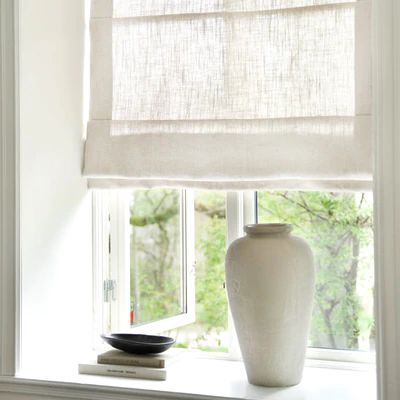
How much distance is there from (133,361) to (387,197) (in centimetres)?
88

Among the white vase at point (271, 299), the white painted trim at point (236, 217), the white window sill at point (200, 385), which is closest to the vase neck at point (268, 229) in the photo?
the white vase at point (271, 299)

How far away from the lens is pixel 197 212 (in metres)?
2.48

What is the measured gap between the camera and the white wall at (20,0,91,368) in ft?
7.23

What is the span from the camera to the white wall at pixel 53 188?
2.20 meters

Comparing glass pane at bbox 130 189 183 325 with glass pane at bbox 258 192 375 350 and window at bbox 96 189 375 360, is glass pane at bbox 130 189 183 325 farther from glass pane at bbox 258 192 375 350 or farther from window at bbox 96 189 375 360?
glass pane at bbox 258 192 375 350

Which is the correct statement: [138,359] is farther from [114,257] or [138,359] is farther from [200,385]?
[114,257]

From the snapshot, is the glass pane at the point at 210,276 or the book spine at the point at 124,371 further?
the glass pane at the point at 210,276

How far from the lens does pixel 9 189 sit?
216 cm

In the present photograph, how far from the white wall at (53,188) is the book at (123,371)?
146 mm

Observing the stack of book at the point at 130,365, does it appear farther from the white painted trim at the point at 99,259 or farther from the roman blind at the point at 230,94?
the roman blind at the point at 230,94

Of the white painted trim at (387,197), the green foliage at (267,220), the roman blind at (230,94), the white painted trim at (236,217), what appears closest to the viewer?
the white painted trim at (387,197)

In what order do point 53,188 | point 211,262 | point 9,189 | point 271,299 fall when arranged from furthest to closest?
point 211,262
point 53,188
point 9,189
point 271,299

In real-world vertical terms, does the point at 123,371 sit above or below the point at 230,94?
below

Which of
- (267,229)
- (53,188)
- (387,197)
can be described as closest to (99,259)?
(53,188)
